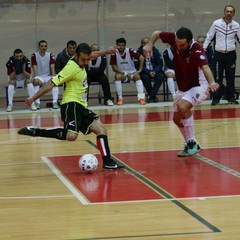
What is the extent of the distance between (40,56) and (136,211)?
1343 cm

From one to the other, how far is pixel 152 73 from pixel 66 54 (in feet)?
8.12

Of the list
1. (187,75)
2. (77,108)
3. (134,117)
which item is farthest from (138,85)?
(77,108)

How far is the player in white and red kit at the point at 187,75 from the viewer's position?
11.0 metres

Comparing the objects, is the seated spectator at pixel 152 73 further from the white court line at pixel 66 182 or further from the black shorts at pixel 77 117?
the black shorts at pixel 77 117

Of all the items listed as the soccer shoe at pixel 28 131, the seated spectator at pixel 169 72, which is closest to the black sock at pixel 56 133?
the soccer shoe at pixel 28 131

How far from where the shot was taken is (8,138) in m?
14.7

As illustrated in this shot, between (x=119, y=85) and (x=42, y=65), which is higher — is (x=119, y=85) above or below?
below

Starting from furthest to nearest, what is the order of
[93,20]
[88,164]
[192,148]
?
[93,20] < [192,148] < [88,164]

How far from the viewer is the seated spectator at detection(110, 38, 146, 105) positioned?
67.7 ft

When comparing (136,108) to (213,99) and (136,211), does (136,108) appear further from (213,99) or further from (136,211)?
(136,211)

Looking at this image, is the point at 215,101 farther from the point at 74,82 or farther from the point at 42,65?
the point at 74,82

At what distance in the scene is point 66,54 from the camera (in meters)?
20.2

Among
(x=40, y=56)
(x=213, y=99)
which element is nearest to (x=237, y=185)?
(x=213, y=99)

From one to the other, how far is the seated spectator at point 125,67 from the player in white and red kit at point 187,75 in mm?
8926
